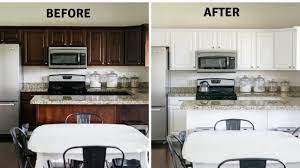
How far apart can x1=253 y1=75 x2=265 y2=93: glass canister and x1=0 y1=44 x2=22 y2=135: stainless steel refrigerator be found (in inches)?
152

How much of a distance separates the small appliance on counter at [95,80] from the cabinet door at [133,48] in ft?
1.88

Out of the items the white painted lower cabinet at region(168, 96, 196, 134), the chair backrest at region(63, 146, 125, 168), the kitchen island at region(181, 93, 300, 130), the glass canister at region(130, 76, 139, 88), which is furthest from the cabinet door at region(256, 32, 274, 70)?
the chair backrest at region(63, 146, 125, 168)

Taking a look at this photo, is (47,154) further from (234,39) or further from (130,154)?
(234,39)

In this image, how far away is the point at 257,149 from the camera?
347cm

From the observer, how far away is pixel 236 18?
7.58 meters

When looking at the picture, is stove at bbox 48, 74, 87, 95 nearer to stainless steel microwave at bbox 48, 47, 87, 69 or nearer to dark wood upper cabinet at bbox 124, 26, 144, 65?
stainless steel microwave at bbox 48, 47, 87, 69

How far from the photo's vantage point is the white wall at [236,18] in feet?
24.7

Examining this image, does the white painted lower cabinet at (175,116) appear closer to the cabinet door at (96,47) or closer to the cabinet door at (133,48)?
the cabinet door at (133,48)

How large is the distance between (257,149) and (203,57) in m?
3.79

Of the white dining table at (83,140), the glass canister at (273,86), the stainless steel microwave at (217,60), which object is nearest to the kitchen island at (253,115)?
the white dining table at (83,140)

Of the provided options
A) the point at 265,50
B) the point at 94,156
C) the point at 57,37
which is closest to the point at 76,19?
the point at 57,37

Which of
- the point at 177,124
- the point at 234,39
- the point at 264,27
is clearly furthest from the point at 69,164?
the point at 264,27

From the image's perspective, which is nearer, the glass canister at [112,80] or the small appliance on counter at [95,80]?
the small appliance on counter at [95,80]

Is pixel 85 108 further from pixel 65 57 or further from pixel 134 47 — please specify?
pixel 134 47
